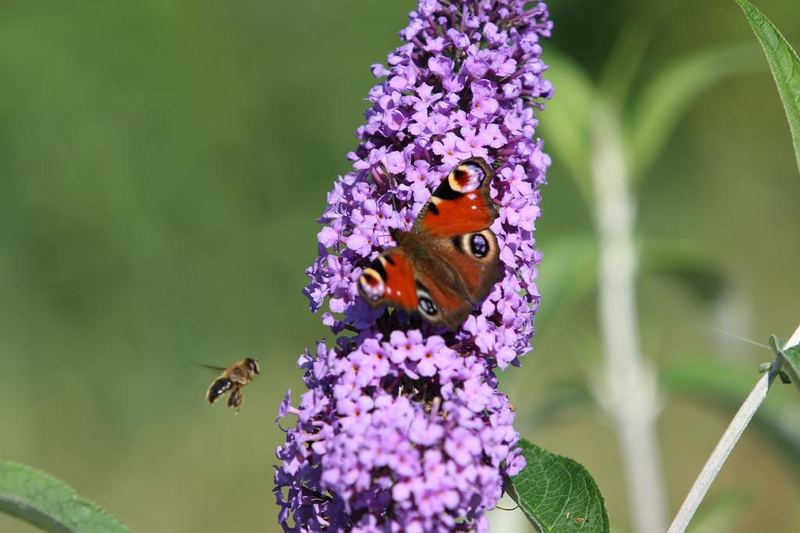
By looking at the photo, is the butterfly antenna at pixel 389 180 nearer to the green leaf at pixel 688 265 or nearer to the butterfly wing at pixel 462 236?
the butterfly wing at pixel 462 236

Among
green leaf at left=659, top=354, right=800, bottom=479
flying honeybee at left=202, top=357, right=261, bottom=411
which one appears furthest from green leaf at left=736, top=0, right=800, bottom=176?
green leaf at left=659, top=354, right=800, bottom=479

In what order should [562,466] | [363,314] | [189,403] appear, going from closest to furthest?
[363,314]
[562,466]
[189,403]

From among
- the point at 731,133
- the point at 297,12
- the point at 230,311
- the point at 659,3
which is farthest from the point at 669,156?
the point at 230,311

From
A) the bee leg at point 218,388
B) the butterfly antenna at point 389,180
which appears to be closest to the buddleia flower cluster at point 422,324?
the butterfly antenna at point 389,180

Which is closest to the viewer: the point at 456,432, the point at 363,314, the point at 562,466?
the point at 456,432

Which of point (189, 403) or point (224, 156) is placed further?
point (224, 156)

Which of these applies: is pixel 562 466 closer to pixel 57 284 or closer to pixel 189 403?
pixel 189 403

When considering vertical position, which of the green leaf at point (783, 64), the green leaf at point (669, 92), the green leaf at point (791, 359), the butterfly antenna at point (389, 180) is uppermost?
the green leaf at point (669, 92)

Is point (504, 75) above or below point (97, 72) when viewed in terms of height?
below
